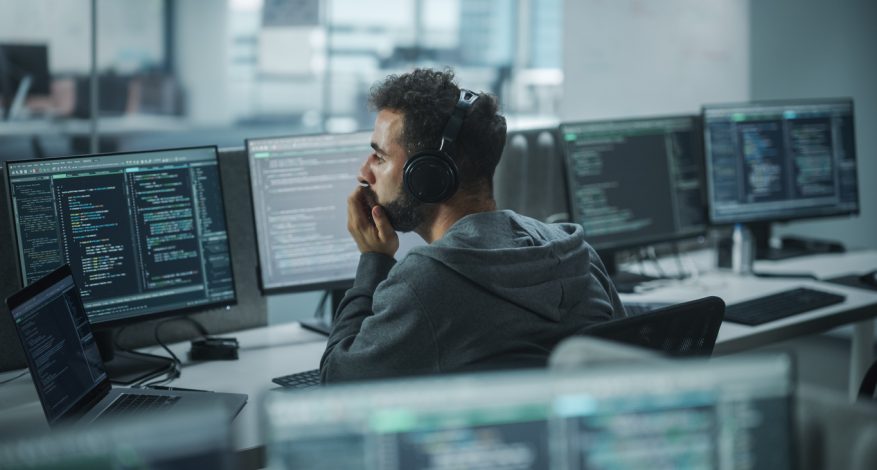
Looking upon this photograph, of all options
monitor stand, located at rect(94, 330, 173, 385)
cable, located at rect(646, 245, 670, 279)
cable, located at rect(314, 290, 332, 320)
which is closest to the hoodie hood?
monitor stand, located at rect(94, 330, 173, 385)

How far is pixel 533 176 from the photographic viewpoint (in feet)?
8.44

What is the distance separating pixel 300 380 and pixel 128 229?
445mm

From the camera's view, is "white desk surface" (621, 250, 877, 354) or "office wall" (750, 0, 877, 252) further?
"office wall" (750, 0, 877, 252)

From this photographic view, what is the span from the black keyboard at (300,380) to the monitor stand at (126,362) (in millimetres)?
253

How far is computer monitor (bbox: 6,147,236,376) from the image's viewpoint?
173cm

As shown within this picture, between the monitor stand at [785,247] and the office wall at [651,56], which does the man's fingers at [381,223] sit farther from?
the office wall at [651,56]

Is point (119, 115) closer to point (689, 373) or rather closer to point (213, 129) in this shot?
point (213, 129)

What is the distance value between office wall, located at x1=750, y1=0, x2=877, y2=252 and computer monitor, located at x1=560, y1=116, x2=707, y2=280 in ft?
5.51

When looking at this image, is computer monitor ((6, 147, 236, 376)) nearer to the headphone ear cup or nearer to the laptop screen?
the laptop screen

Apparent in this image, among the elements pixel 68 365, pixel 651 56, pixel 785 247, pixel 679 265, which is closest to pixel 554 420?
pixel 68 365

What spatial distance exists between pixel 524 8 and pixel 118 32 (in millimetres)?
3444

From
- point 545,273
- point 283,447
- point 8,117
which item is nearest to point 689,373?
point 283,447

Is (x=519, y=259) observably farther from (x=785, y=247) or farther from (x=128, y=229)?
(x=785, y=247)

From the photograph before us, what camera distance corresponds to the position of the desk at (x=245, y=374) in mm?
1568
